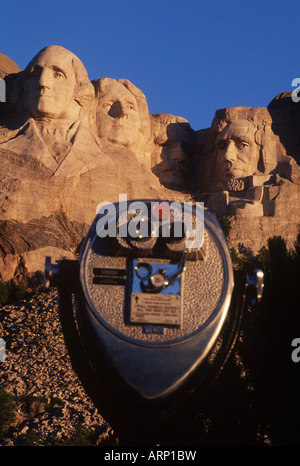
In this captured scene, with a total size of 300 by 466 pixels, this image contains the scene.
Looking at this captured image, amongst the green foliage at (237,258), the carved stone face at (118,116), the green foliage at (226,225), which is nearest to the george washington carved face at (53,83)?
the carved stone face at (118,116)

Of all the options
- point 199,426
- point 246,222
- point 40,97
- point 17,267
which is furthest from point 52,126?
point 199,426

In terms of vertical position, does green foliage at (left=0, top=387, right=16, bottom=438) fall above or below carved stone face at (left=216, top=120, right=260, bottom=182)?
below

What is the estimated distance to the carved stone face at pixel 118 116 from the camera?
17.3 meters

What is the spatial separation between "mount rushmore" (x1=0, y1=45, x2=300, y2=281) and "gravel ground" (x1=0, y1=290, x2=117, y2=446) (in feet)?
6.38

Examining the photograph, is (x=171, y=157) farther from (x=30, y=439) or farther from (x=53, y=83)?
(x=30, y=439)

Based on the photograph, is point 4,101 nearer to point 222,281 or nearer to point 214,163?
point 214,163

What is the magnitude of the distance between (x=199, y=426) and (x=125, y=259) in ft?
4.81

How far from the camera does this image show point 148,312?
1648 millimetres

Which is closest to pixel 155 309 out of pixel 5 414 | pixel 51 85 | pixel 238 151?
pixel 5 414

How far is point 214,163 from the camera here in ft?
68.0

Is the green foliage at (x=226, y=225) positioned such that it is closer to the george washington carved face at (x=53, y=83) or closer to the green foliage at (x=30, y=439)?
the george washington carved face at (x=53, y=83)

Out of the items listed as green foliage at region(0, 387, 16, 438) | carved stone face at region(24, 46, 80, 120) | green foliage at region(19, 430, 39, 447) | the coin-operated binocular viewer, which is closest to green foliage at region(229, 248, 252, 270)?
carved stone face at region(24, 46, 80, 120)

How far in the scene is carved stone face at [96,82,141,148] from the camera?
17.3 metres

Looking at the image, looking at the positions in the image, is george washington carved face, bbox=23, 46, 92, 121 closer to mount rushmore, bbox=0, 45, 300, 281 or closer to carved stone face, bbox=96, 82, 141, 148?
mount rushmore, bbox=0, 45, 300, 281
